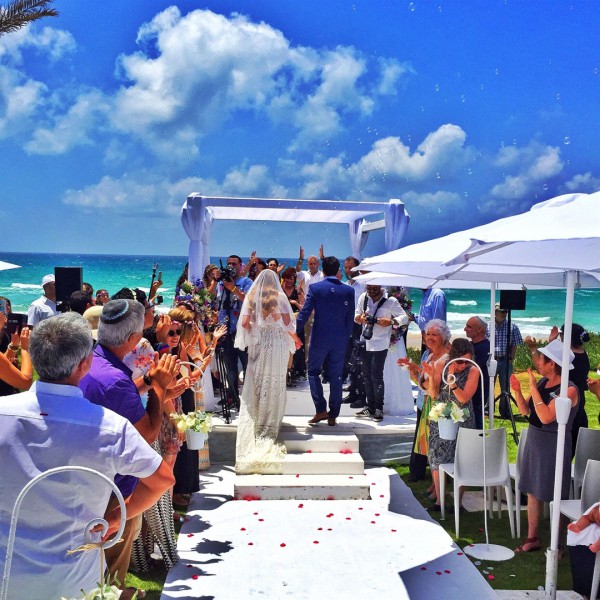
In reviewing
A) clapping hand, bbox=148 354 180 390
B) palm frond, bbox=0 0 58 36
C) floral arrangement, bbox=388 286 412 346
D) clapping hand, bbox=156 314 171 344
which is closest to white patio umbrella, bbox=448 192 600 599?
clapping hand, bbox=148 354 180 390

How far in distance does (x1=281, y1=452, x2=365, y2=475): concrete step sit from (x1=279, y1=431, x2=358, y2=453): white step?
19 centimetres

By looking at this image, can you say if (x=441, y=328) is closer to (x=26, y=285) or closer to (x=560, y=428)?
(x=560, y=428)

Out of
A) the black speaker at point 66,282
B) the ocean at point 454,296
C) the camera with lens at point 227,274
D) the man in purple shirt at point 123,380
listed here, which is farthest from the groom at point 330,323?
the ocean at point 454,296

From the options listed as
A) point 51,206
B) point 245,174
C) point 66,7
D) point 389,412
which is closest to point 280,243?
point 245,174

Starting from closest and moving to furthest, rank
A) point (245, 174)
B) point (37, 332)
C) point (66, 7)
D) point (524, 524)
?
1. point (37, 332)
2. point (524, 524)
3. point (245, 174)
4. point (66, 7)

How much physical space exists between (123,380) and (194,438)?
294cm

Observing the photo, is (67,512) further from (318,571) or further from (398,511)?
(398,511)

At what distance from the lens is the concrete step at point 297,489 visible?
7113 mm

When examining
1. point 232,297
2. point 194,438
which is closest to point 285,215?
point 232,297

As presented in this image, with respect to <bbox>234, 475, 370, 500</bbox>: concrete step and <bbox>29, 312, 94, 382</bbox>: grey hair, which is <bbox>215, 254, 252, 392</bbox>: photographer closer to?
<bbox>234, 475, 370, 500</bbox>: concrete step

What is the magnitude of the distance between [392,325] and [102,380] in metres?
6.19

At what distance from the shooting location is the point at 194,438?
6.13m

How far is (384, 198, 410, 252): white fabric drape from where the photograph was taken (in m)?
10.9

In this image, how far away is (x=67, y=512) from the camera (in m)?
2.36
